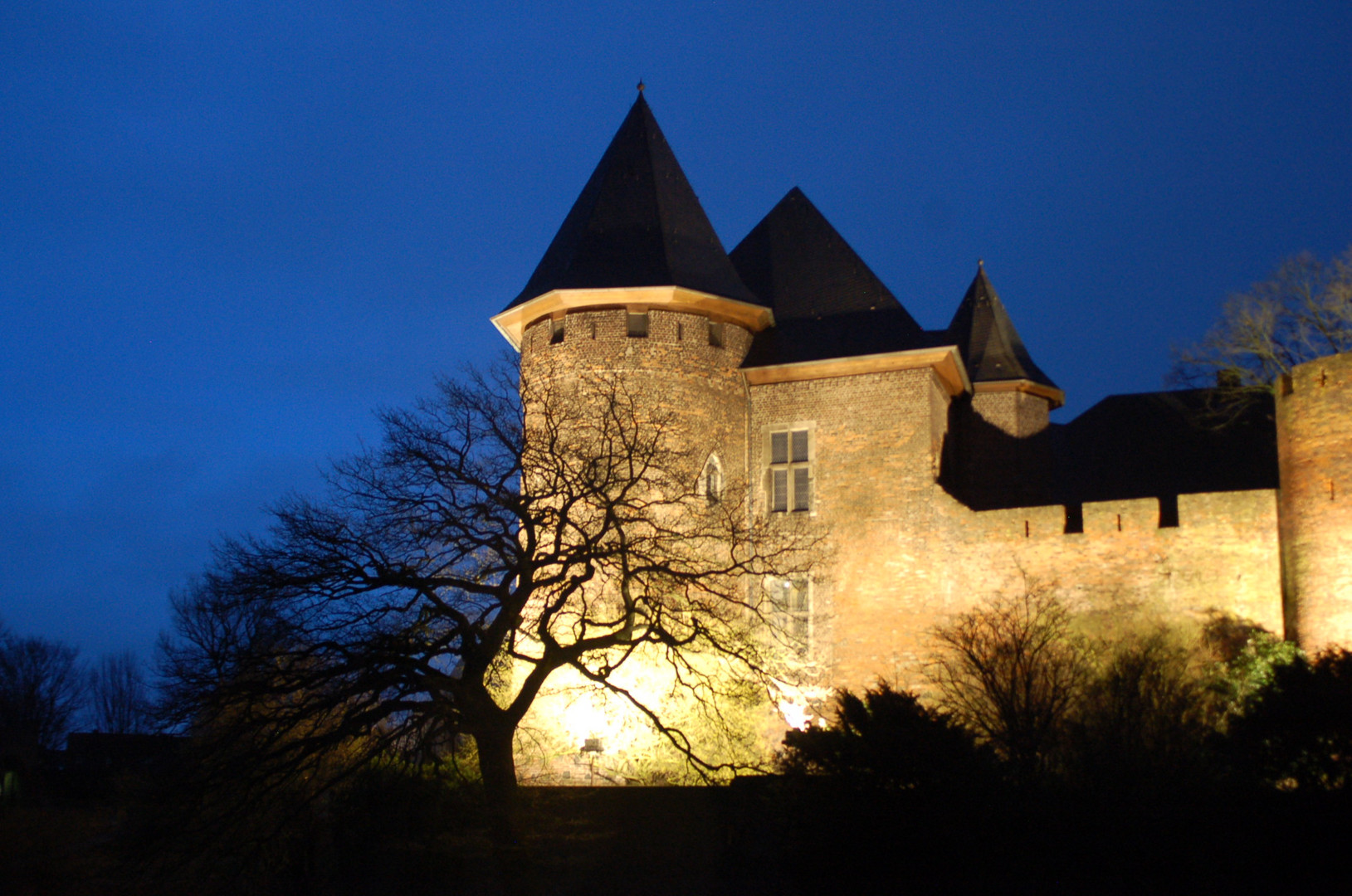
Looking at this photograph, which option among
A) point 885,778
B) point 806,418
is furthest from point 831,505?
point 885,778

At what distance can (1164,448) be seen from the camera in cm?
3241

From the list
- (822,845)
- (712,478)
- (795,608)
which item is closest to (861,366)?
(712,478)

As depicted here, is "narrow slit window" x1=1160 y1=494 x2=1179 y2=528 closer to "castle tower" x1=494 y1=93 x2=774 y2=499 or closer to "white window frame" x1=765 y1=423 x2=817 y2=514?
"white window frame" x1=765 y1=423 x2=817 y2=514

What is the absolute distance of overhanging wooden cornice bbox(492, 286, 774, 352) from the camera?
2409 centimetres

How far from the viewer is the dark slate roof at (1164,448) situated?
3038 centimetres

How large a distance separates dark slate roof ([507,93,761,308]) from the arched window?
300 centimetres

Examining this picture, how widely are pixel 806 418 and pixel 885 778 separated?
11900 millimetres

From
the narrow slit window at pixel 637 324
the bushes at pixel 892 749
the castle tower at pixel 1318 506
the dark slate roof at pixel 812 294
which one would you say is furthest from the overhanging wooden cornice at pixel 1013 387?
the bushes at pixel 892 749

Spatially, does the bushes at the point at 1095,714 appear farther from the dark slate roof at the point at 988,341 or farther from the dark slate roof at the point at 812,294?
the dark slate roof at the point at 988,341

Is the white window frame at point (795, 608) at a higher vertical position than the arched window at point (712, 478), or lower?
lower

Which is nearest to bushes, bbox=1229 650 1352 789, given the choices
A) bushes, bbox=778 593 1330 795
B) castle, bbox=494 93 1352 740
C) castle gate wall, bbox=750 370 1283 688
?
bushes, bbox=778 593 1330 795

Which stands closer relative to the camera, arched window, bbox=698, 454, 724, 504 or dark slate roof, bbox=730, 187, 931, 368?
arched window, bbox=698, 454, 724, 504

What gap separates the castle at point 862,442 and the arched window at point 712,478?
0.05 meters

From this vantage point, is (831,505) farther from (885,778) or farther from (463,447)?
(885,778)
